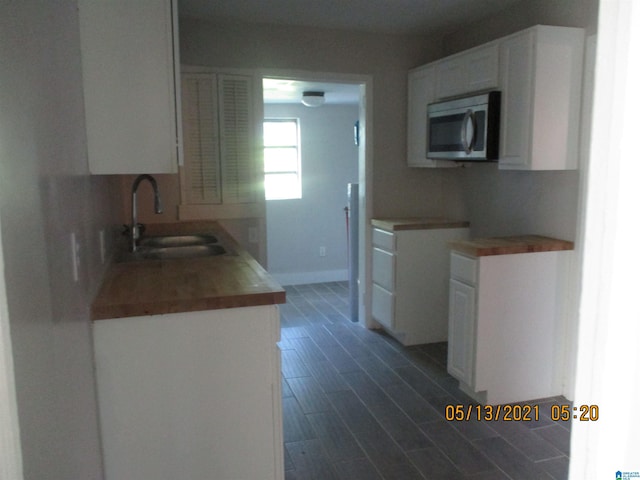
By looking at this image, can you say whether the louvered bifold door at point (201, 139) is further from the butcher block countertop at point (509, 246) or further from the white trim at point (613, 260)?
the white trim at point (613, 260)

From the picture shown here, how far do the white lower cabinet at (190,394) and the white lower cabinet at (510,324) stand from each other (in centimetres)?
143

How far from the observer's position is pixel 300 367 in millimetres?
3453

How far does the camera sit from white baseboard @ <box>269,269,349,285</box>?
5996 millimetres

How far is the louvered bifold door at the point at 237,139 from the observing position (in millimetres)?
3602

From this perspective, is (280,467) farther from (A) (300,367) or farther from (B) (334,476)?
(A) (300,367)

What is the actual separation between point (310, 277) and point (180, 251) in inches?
128

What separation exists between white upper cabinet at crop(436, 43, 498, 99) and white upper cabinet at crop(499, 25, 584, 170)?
Answer: 15cm

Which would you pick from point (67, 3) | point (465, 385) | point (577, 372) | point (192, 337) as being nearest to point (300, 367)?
point (465, 385)

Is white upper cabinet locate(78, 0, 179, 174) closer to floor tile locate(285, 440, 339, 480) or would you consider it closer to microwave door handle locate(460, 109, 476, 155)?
floor tile locate(285, 440, 339, 480)

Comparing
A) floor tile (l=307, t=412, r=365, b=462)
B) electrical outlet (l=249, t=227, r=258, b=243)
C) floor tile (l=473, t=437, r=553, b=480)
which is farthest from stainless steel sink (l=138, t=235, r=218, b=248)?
floor tile (l=473, t=437, r=553, b=480)

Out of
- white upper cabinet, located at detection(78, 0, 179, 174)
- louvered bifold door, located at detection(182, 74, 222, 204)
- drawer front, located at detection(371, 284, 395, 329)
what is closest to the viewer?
white upper cabinet, located at detection(78, 0, 179, 174)

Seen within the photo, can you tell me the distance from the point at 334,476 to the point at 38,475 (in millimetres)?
1666

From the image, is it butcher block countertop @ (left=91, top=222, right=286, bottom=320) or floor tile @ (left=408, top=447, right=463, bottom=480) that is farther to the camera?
floor tile @ (left=408, top=447, right=463, bottom=480)

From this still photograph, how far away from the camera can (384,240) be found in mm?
3861
